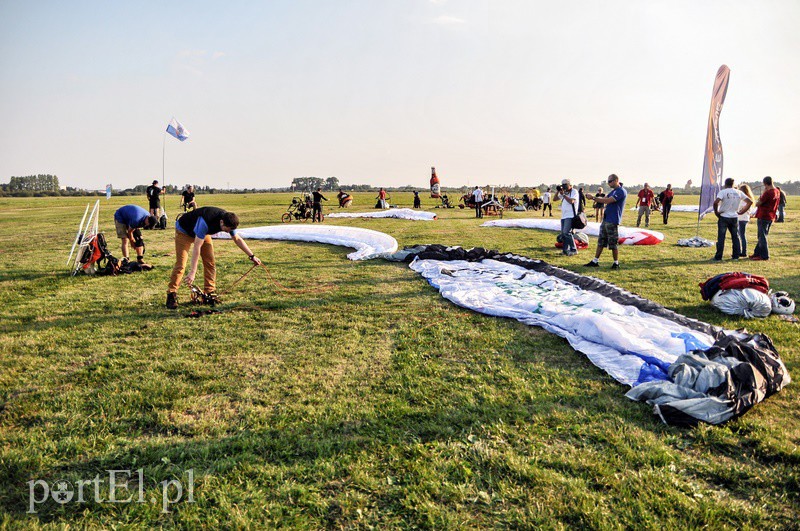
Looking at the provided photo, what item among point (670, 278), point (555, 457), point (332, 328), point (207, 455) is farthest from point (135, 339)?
point (670, 278)

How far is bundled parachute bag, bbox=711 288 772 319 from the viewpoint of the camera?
5426 millimetres

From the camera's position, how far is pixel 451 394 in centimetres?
361

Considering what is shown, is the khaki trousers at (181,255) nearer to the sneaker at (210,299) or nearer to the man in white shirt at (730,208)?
the sneaker at (210,299)

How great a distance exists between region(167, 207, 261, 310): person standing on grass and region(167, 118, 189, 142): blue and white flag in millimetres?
12977

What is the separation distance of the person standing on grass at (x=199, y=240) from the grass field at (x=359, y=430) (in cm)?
54

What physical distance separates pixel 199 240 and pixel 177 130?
1401cm

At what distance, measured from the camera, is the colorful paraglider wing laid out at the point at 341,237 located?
10.6m

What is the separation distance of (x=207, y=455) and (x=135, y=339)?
275cm

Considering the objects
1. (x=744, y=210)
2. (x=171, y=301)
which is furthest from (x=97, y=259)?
(x=744, y=210)

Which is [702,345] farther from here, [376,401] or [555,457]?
[376,401]

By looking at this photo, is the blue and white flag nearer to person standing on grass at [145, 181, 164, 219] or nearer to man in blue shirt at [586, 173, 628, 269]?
person standing on grass at [145, 181, 164, 219]

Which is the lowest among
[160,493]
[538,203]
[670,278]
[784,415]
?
[160,493]

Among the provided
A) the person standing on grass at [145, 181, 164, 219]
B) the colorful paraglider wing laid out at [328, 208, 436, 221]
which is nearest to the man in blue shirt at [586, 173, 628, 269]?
the colorful paraglider wing laid out at [328, 208, 436, 221]

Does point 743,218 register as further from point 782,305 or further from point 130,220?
point 130,220
